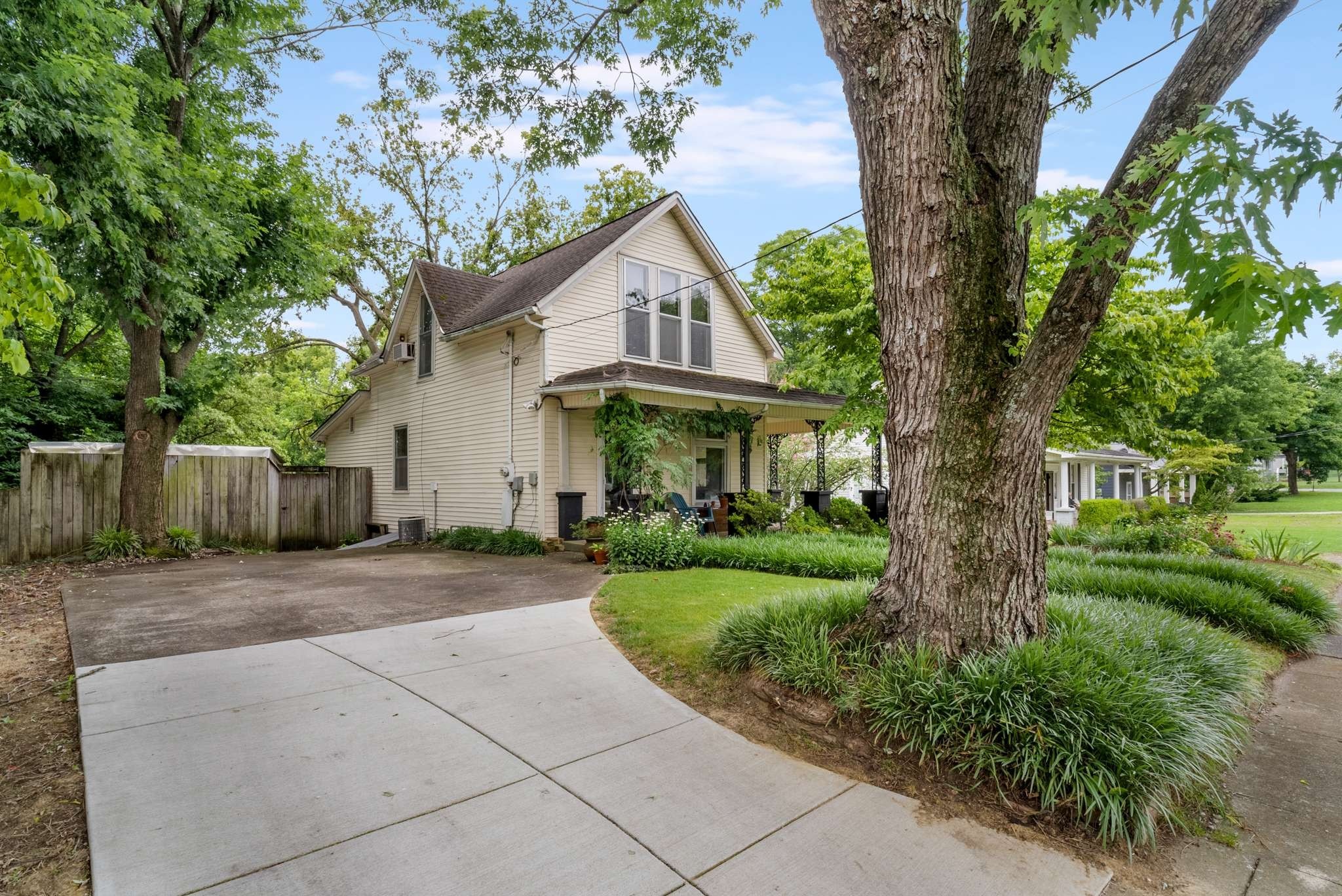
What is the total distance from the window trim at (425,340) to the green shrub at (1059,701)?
41.4 ft

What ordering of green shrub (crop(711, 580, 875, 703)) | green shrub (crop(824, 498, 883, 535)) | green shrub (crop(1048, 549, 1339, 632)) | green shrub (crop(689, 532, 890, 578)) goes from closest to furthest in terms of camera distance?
green shrub (crop(711, 580, 875, 703)), green shrub (crop(1048, 549, 1339, 632)), green shrub (crop(689, 532, 890, 578)), green shrub (crop(824, 498, 883, 535))

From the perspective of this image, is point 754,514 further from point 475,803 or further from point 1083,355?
point 475,803

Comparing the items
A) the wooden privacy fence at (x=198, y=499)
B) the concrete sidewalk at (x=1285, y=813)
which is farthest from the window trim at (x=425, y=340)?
the concrete sidewalk at (x=1285, y=813)

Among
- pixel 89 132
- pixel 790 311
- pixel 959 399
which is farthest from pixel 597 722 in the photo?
pixel 790 311

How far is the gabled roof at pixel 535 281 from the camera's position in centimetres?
1229

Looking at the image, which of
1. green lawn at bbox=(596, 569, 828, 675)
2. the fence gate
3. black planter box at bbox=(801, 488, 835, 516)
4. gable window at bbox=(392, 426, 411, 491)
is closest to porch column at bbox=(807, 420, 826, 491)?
black planter box at bbox=(801, 488, 835, 516)

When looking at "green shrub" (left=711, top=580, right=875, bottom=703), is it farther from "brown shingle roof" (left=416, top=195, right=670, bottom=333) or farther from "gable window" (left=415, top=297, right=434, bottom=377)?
"gable window" (left=415, top=297, right=434, bottom=377)

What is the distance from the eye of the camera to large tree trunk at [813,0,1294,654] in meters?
3.54

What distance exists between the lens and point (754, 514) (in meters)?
11.7

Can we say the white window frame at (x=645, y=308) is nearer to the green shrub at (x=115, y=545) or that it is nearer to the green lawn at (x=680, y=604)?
the green lawn at (x=680, y=604)

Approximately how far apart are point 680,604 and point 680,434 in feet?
21.0

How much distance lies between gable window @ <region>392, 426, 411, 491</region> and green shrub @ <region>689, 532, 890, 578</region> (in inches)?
353

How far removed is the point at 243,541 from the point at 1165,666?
15.0 meters

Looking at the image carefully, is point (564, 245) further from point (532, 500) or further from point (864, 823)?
point (864, 823)
